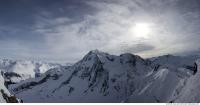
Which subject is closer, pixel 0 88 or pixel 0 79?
pixel 0 88

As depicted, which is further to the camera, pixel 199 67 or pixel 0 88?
pixel 199 67

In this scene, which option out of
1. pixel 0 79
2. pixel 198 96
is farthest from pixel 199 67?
pixel 0 79

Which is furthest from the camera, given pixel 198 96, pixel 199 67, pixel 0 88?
pixel 199 67

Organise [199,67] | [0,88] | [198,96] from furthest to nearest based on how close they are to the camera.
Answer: [199,67]
[198,96]
[0,88]

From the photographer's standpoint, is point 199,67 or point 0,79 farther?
point 199,67

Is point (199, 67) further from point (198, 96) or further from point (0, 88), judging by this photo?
point (0, 88)

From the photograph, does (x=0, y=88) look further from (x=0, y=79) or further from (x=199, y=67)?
(x=199, y=67)

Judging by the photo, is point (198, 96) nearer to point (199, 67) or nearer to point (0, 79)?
point (0, 79)

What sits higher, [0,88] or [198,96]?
[0,88]

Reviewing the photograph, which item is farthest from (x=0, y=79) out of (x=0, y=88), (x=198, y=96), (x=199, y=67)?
(x=199, y=67)
